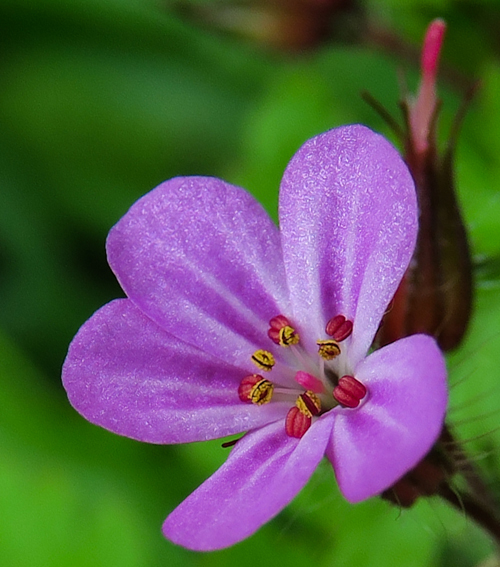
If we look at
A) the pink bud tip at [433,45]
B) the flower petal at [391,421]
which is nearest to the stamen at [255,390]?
the flower petal at [391,421]

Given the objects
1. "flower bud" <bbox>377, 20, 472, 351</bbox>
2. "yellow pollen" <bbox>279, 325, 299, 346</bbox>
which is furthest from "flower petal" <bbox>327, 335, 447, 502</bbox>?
"flower bud" <bbox>377, 20, 472, 351</bbox>

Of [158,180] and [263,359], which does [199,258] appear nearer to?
[263,359]

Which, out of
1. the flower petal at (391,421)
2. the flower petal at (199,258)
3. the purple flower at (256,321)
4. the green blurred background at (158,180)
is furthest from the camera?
the green blurred background at (158,180)

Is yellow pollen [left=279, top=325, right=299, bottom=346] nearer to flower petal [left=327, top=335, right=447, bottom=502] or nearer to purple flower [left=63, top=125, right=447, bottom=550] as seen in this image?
purple flower [left=63, top=125, right=447, bottom=550]

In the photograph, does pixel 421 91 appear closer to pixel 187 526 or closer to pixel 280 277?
pixel 280 277

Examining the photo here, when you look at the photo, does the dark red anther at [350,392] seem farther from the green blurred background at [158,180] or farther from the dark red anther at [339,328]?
the green blurred background at [158,180]
